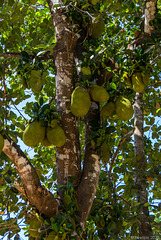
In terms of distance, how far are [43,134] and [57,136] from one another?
118 millimetres

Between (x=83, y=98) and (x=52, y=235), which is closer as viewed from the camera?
(x=52, y=235)

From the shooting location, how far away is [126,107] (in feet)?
6.03

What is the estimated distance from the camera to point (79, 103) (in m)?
1.71

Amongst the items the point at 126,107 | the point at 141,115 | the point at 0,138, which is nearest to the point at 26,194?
the point at 0,138

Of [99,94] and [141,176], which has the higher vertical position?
[99,94]

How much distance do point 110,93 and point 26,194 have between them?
0.87 m

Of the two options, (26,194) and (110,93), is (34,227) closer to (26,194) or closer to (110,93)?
(26,194)

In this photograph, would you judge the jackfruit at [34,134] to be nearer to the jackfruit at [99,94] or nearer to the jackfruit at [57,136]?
the jackfruit at [57,136]

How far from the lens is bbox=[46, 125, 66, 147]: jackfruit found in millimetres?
1642

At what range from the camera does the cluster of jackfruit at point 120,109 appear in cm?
183

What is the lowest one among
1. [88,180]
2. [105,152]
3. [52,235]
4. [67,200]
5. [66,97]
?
[52,235]

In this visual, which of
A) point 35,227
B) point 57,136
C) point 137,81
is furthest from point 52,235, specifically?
point 137,81

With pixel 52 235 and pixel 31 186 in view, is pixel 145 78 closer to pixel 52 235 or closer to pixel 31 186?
pixel 31 186

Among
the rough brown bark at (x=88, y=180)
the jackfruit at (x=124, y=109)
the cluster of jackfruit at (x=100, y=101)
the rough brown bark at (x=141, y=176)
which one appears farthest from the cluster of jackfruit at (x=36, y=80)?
the rough brown bark at (x=141, y=176)
